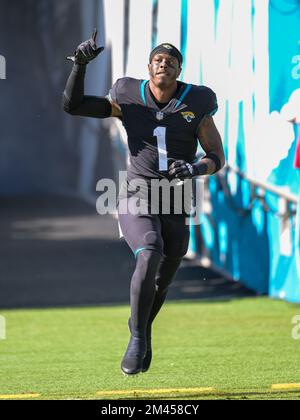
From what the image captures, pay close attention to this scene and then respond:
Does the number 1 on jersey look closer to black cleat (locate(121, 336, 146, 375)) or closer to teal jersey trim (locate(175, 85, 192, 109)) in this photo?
teal jersey trim (locate(175, 85, 192, 109))

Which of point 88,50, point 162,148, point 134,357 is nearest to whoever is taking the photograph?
point 134,357

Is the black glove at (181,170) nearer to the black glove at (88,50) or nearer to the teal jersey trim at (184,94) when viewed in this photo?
the teal jersey trim at (184,94)

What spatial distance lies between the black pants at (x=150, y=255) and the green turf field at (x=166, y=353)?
0.52m

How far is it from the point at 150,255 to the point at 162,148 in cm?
71

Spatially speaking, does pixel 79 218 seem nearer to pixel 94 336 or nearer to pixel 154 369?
pixel 94 336

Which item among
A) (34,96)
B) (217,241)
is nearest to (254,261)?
(217,241)

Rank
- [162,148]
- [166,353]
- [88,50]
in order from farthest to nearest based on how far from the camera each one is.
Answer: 1. [166,353]
2. [162,148]
3. [88,50]

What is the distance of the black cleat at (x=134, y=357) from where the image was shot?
6.32 metres

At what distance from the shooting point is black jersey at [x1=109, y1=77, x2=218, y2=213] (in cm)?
675

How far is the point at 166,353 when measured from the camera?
873 cm

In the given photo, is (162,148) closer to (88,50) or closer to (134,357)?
(88,50)

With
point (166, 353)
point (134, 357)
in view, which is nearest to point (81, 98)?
point (134, 357)

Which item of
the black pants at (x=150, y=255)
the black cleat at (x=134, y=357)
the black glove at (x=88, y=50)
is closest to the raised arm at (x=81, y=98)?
the black glove at (x=88, y=50)
